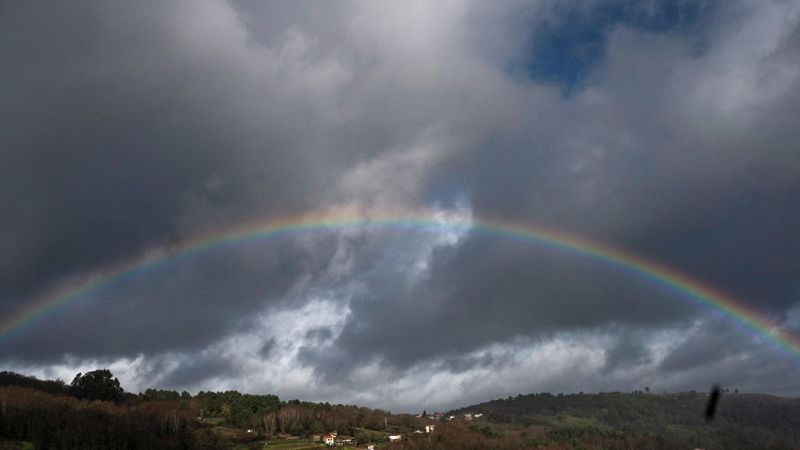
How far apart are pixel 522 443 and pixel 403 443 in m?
44.3

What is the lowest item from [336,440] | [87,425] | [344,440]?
[344,440]

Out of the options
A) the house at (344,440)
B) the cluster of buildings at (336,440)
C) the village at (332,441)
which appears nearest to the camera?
the village at (332,441)

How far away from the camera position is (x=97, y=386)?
180250 millimetres

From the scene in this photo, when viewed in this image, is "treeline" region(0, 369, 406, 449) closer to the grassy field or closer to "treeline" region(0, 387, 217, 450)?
"treeline" region(0, 387, 217, 450)

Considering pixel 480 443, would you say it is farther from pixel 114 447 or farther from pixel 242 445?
pixel 114 447

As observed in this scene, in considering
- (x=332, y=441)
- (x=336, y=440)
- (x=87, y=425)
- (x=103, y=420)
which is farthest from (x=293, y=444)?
(x=87, y=425)

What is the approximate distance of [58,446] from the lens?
123312 mm

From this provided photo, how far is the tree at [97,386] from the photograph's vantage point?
177375 millimetres

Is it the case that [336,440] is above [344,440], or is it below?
above

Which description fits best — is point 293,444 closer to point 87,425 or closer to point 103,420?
point 103,420

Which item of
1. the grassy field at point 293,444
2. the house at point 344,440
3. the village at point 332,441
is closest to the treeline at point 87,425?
the grassy field at point 293,444

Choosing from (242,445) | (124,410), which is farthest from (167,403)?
(242,445)

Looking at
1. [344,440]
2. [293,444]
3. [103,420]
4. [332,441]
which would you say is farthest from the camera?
[344,440]

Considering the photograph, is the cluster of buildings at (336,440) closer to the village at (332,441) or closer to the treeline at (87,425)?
the village at (332,441)
